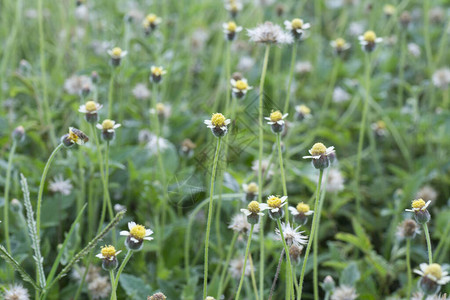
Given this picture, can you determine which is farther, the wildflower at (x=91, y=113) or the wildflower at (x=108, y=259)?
the wildflower at (x=91, y=113)

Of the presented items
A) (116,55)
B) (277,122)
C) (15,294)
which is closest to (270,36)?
(277,122)

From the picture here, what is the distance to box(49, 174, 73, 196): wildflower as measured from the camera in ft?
4.74

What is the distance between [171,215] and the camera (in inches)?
60.1

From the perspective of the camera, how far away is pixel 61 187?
145 cm

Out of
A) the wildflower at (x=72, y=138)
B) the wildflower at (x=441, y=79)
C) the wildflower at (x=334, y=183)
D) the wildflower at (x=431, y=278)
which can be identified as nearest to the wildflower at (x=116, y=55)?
the wildflower at (x=72, y=138)

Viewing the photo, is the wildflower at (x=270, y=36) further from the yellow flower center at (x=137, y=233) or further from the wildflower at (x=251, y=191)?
the yellow flower center at (x=137, y=233)

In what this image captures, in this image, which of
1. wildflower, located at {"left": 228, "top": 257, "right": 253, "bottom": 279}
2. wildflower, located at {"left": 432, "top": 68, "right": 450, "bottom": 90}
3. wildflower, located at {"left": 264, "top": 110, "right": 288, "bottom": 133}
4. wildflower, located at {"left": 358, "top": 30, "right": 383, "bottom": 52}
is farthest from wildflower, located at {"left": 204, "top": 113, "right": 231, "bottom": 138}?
wildflower, located at {"left": 432, "top": 68, "right": 450, "bottom": 90}

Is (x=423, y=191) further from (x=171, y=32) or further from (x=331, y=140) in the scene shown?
(x=171, y=32)

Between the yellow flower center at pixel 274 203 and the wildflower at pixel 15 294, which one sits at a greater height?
the yellow flower center at pixel 274 203

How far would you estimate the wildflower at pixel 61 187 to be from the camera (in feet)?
4.74

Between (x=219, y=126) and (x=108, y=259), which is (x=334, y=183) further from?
(x=108, y=259)

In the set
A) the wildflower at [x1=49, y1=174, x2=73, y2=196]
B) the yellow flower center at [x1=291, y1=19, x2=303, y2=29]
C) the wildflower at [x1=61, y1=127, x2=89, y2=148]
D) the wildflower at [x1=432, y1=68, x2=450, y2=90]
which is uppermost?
the yellow flower center at [x1=291, y1=19, x2=303, y2=29]

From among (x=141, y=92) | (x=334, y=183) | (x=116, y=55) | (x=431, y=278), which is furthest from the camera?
(x=141, y=92)

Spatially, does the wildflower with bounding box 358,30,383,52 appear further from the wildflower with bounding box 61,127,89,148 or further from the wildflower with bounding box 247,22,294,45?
the wildflower with bounding box 61,127,89,148
